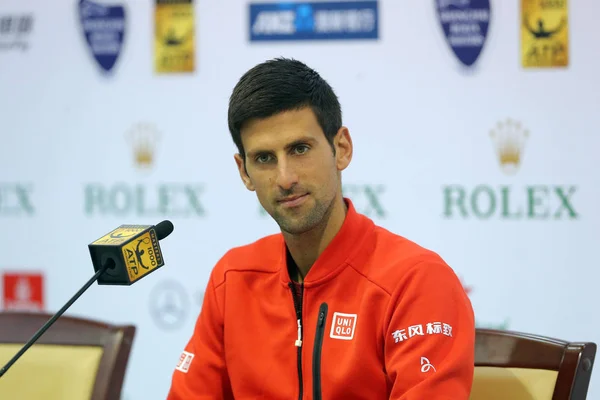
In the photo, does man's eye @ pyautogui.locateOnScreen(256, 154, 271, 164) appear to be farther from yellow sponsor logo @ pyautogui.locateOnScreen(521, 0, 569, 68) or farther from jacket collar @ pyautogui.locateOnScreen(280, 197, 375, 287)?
yellow sponsor logo @ pyautogui.locateOnScreen(521, 0, 569, 68)

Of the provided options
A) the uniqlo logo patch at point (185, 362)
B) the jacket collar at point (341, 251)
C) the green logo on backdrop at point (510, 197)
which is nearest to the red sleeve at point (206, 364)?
the uniqlo logo patch at point (185, 362)

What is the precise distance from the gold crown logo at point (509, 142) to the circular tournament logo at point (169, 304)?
1173 mm

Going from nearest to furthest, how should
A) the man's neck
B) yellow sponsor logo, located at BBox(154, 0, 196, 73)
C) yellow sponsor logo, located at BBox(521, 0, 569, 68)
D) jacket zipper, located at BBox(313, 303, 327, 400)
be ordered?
jacket zipper, located at BBox(313, 303, 327, 400), the man's neck, yellow sponsor logo, located at BBox(521, 0, 569, 68), yellow sponsor logo, located at BBox(154, 0, 196, 73)

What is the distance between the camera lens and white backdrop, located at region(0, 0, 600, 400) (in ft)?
8.14

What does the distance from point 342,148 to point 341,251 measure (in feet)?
0.73

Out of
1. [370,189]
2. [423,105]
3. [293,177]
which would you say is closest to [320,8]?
[423,105]

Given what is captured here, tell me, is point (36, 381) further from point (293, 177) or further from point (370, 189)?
point (370, 189)

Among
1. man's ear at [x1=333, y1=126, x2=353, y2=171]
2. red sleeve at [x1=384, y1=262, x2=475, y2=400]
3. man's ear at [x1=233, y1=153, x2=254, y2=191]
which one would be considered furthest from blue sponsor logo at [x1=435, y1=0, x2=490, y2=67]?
red sleeve at [x1=384, y1=262, x2=475, y2=400]

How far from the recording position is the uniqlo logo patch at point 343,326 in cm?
140

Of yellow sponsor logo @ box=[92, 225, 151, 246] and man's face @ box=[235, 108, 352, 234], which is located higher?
man's face @ box=[235, 108, 352, 234]

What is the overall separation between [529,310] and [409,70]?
2.89ft

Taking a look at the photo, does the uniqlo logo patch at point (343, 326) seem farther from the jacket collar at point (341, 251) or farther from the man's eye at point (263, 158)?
the man's eye at point (263, 158)

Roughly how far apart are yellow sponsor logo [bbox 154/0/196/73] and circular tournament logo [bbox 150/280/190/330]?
76 cm

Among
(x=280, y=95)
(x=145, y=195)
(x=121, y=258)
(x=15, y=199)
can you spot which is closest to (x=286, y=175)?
(x=280, y=95)
